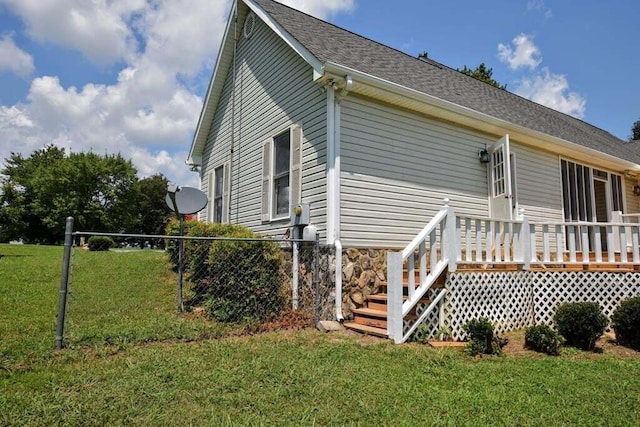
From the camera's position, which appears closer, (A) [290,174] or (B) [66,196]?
(A) [290,174]

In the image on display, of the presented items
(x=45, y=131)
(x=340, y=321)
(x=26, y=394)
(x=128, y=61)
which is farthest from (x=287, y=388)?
(x=45, y=131)

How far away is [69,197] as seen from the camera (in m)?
36.5

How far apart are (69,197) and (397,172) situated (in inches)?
1495

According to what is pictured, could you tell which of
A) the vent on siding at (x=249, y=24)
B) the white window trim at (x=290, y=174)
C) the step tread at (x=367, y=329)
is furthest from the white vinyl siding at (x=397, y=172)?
the vent on siding at (x=249, y=24)

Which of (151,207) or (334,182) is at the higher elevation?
(151,207)

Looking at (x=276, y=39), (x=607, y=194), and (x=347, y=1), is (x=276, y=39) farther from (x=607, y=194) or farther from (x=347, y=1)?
(x=607, y=194)

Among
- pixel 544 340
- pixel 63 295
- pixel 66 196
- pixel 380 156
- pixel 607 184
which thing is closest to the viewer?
pixel 63 295

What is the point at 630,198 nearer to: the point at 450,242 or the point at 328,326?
the point at 450,242

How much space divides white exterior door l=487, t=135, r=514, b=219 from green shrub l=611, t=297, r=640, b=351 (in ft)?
8.42

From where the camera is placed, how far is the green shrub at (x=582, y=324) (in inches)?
193

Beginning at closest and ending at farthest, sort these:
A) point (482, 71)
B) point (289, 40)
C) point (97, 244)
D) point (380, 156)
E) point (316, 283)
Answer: point (316, 283) < point (380, 156) < point (289, 40) < point (97, 244) < point (482, 71)

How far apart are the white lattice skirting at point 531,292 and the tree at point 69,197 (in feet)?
124

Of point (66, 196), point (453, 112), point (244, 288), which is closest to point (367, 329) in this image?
point (244, 288)

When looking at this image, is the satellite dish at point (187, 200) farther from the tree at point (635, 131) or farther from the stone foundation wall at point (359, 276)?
the tree at point (635, 131)
